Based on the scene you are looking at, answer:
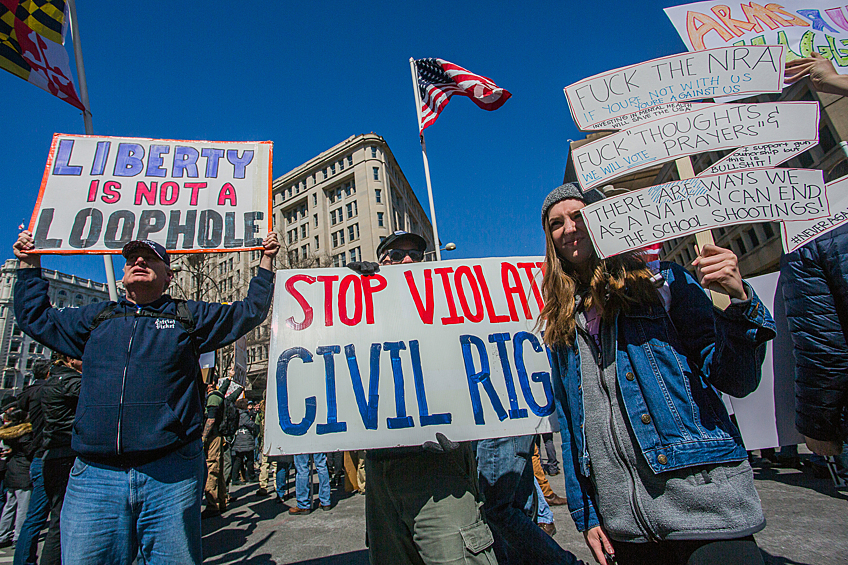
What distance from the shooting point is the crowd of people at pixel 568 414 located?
131 cm

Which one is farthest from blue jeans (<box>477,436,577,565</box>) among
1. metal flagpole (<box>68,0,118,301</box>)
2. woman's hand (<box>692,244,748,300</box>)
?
metal flagpole (<box>68,0,118,301</box>)

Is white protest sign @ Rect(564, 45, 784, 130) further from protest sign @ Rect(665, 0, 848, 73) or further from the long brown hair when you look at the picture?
protest sign @ Rect(665, 0, 848, 73)

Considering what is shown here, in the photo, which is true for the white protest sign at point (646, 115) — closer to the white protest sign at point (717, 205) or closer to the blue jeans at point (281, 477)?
the white protest sign at point (717, 205)

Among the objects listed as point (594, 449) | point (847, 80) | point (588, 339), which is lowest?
point (594, 449)

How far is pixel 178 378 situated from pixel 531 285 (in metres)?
2.02

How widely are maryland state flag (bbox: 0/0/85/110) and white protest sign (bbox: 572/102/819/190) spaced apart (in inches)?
159

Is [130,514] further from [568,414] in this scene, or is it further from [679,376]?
[679,376]

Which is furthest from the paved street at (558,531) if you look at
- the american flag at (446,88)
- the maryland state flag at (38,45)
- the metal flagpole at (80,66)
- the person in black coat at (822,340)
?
the american flag at (446,88)

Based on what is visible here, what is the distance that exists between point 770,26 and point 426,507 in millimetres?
3390

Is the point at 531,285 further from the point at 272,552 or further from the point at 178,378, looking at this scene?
the point at 272,552

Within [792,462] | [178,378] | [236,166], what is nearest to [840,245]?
[178,378]

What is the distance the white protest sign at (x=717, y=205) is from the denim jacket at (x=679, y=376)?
0.18 metres

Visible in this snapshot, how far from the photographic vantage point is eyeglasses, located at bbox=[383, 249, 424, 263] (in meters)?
3.06

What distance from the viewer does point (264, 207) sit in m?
3.14
